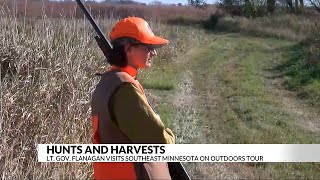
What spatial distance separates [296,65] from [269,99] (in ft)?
19.9

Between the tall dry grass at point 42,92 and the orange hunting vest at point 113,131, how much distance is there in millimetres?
1864

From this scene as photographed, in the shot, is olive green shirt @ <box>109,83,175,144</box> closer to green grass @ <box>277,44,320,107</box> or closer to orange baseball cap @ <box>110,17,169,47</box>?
orange baseball cap @ <box>110,17,169,47</box>

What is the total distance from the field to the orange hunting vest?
1868 millimetres

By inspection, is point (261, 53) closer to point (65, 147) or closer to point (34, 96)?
point (34, 96)

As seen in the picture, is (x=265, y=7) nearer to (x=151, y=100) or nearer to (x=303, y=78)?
(x=303, y=78)

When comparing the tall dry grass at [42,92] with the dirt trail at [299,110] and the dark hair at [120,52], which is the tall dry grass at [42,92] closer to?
the dark hair at [120,52]

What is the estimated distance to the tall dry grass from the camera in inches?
176

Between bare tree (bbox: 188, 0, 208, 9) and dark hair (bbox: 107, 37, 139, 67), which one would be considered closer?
dark hair (bbox: 107, 37, 139, 67)

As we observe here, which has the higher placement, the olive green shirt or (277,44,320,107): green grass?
the olive green shirt

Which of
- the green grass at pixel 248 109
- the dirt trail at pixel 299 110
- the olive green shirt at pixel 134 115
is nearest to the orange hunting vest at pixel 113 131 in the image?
the olive green shirt at pixel 134 115

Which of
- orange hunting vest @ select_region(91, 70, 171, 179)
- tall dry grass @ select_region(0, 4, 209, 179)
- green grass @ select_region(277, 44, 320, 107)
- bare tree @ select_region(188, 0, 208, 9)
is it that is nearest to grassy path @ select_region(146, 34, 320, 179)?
green grass @ select_region(277, 44, 320, 107)

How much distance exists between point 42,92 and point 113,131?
2759 mm

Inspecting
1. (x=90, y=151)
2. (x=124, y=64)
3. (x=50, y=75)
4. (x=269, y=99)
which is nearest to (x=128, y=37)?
(x=124, y=64)

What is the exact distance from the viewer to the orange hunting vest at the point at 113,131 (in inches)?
96.6
